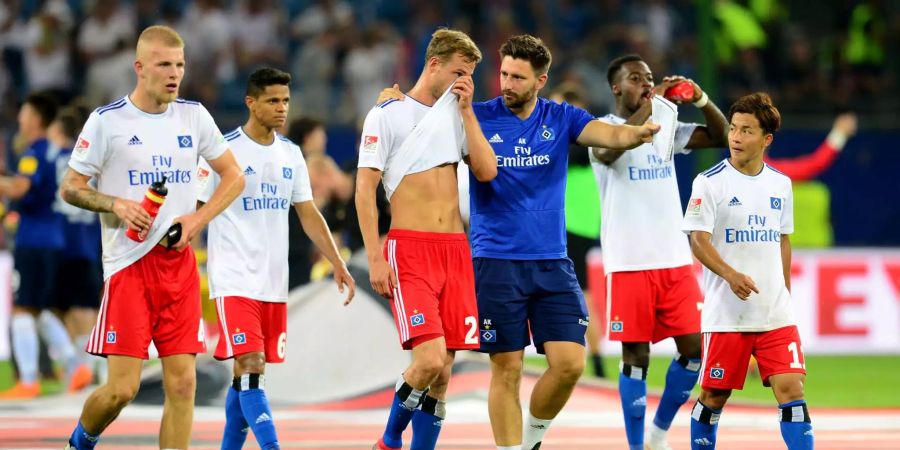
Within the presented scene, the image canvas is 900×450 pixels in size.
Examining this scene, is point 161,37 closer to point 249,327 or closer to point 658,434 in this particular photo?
point 249,327

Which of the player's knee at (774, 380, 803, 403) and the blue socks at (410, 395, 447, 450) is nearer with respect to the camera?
the player's knee at (774, 380, 803, 403)

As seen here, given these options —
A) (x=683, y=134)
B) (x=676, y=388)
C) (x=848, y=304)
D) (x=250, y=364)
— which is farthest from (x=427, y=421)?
(x=848, y=304)

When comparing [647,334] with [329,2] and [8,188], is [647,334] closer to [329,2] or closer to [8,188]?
[8,188]

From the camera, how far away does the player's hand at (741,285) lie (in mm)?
7938

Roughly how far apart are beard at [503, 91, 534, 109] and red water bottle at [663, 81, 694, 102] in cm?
94

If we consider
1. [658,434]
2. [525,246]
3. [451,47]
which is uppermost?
[451,47]

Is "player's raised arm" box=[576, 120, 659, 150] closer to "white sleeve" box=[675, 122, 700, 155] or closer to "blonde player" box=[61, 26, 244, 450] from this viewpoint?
"white sleeve" box=[675, 122, 700, 155]

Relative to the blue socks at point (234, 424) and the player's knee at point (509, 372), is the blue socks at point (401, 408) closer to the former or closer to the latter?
the player's knee at point (509, 372)

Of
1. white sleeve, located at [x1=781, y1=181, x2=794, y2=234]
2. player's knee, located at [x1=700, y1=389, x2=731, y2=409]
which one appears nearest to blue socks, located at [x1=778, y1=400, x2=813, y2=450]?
player's knee, located at [x1=700, y1=389, x2=731, y2=409]

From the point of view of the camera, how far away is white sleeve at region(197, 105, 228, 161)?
7930mm

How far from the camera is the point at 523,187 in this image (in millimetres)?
8180

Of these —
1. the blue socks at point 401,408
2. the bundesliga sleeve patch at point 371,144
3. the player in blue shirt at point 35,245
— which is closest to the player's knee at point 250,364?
the blue socks at point 401,408

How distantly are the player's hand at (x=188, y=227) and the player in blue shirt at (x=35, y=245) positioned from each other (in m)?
6.05

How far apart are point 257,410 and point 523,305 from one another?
5.27ft
